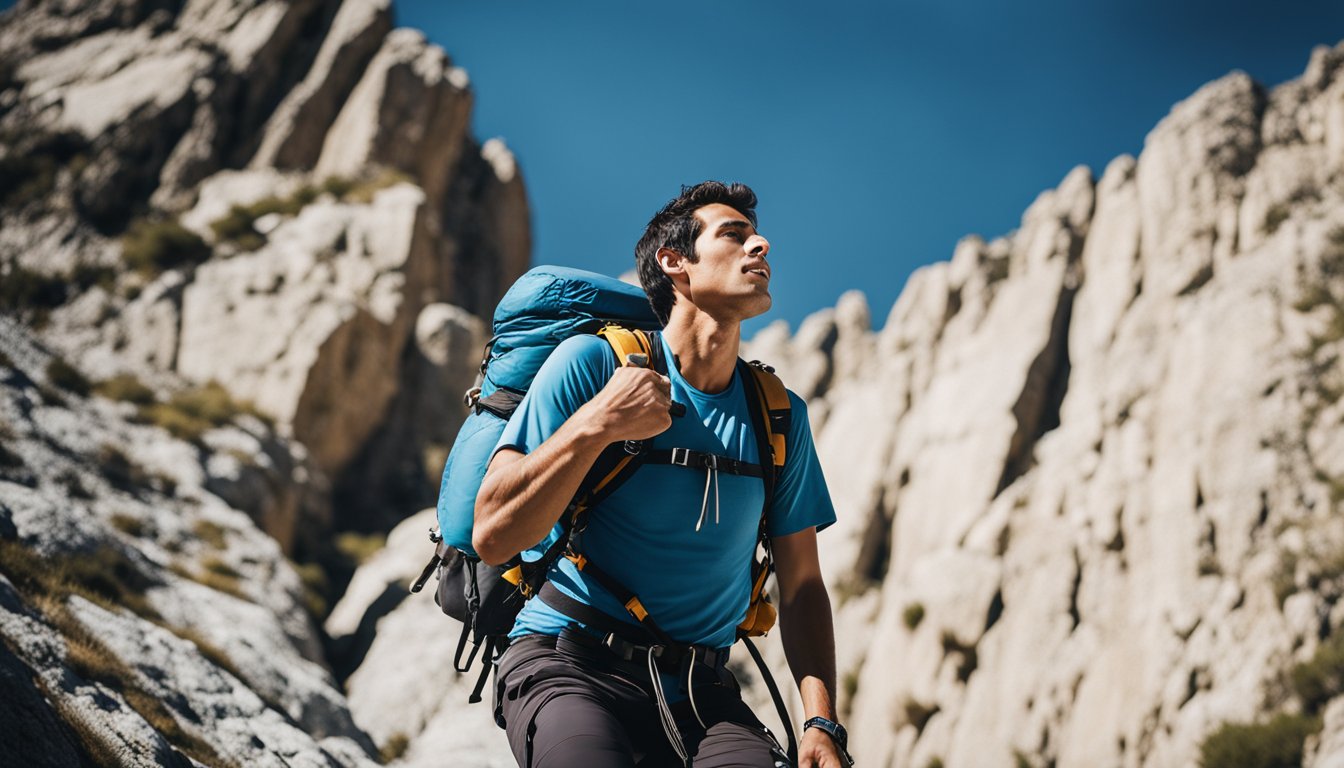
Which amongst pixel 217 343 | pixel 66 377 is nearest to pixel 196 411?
pixel 66 377

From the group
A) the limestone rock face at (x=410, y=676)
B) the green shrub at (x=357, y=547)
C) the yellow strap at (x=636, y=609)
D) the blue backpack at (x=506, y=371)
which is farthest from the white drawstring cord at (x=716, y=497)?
the green shrub at (x=357, y=547)

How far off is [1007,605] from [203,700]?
2720 centimetres

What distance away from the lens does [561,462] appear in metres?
2.82

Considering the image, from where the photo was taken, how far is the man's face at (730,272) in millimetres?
3553

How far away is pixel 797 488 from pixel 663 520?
2.30 ft

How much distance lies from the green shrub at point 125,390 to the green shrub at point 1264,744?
24177 millimetres

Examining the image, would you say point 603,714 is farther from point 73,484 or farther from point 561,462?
point 73,484

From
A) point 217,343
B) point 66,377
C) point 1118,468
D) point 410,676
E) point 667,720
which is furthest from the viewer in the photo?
point 1118,468

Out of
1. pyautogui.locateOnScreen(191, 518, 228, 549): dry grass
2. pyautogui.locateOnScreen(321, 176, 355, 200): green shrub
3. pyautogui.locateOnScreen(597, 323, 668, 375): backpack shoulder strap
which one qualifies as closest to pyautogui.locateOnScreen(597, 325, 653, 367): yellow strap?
pyautogui.locateOnScreen(597, 323, 668, 375): backpack shoulder strap

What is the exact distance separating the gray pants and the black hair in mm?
1373

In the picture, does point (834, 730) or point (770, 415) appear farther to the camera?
point (770, 415)

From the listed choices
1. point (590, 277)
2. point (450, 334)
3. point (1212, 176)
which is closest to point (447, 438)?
point (450, 334)

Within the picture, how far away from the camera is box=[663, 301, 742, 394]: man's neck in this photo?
3557 millimetres

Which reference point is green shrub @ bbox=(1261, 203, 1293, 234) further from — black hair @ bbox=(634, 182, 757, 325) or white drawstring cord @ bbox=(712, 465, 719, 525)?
white drawstring cord @ bbox=(712, 465, 719, 525)
